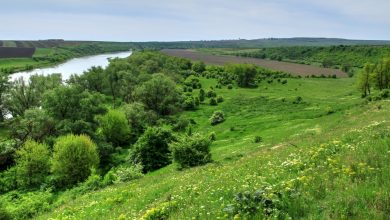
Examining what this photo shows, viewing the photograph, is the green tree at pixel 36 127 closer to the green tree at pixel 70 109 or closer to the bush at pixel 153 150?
the green tree at pixel 70 109

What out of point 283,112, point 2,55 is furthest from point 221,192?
point 2,55

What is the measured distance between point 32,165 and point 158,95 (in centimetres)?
4031

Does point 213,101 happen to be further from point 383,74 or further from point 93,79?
point 383,74

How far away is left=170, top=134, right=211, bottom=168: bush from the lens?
3316 cm

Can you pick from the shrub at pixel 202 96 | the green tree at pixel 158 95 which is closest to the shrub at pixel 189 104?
the green tree at pixel 158 95

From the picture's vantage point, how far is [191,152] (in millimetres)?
33344

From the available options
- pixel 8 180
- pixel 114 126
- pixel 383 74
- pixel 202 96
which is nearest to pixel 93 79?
pixel 202 96

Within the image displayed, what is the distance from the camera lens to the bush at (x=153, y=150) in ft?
147

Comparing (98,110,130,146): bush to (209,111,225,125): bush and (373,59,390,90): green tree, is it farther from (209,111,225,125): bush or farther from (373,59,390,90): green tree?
(373,59,390,90): green tree

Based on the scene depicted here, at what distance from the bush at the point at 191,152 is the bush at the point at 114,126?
29.8 meters

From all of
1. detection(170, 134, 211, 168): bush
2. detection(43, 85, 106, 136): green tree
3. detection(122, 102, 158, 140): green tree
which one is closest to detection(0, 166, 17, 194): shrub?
detection(43, 85, 106, 136): green tree

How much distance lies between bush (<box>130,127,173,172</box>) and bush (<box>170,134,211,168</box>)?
10.7 metres

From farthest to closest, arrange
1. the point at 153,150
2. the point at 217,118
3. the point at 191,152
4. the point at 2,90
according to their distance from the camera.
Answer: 1. the point at 2,90
2. the point at 217,118
3. the point at 153,150
4. the point at 191,152

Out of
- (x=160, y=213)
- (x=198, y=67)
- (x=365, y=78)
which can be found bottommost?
(x=198, y=67)
